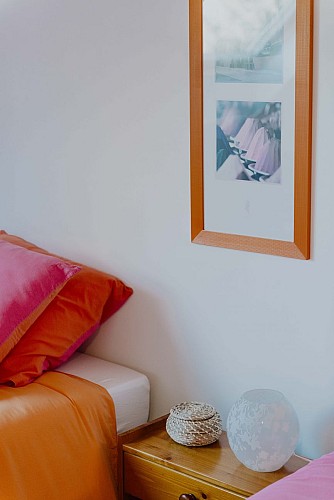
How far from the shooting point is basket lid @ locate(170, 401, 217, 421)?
8.15 ft

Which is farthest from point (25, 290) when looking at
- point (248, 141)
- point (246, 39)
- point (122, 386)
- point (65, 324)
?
point (246, 39)

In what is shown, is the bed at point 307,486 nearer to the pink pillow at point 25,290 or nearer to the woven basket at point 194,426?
the woven basket at point 194,426

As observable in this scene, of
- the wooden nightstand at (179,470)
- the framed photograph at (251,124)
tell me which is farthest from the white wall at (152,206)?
the wooden nightstand at (179,470)

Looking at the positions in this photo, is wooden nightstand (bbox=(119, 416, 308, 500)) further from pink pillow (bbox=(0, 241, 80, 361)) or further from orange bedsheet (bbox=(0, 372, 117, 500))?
pink pillow (bbox=(0, 241, 80, 361))

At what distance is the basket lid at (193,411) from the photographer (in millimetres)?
2484

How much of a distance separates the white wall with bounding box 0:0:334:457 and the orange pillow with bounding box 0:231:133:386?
0.25ft

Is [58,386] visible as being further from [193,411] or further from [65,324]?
[193,411]

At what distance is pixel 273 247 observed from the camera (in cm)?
240

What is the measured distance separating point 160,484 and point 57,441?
313 millimetres

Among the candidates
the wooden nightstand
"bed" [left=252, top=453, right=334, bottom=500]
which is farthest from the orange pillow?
"bed" [left=252, top=453, right=334, bottom=500]

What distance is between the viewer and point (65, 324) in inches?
109

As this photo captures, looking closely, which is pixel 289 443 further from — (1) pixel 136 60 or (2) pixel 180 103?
(1) pixel 136 60

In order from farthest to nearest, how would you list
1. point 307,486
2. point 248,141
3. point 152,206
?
1. point 152,206
2. point 248,141
3. point 307,486

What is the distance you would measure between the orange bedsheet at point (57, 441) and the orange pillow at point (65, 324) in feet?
0.19
